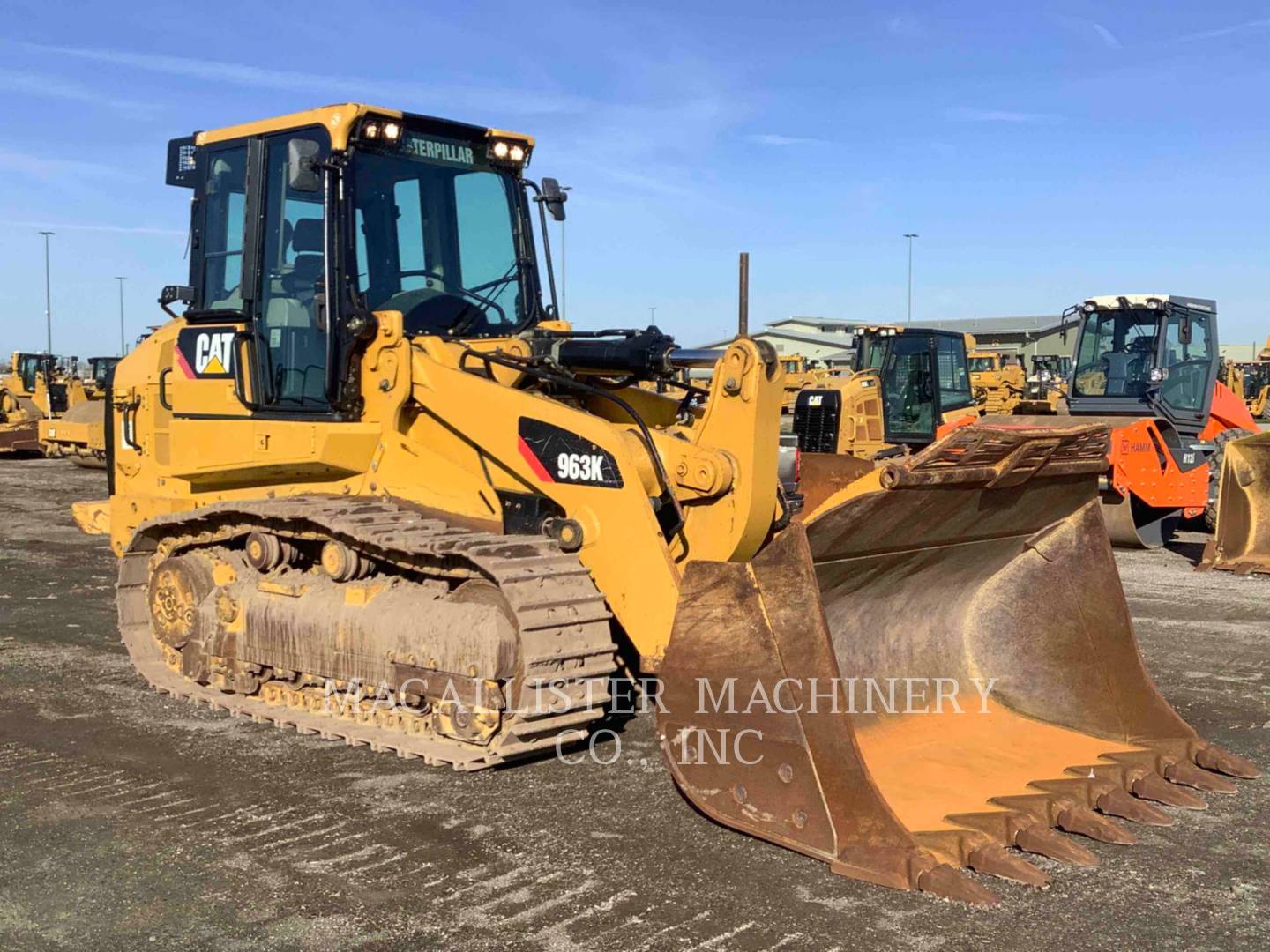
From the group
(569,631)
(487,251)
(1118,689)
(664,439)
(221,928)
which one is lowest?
(221,928)

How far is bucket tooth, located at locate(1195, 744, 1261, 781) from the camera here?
18.5 feet

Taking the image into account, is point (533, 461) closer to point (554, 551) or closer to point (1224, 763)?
point (554, 551)

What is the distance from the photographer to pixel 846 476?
6883mm

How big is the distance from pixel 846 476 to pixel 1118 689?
5.88ft

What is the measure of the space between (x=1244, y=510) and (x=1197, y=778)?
725 centimetres

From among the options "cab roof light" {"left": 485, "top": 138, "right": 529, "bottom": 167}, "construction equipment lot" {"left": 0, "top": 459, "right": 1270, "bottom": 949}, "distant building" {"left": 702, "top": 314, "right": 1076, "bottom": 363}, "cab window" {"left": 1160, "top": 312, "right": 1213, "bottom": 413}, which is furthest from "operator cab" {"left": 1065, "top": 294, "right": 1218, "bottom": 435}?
"distant building" {"left": 702, "top": 314, "right": 1076, "bottom": 363}

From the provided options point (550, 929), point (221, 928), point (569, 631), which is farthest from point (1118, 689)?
point (221, 928)

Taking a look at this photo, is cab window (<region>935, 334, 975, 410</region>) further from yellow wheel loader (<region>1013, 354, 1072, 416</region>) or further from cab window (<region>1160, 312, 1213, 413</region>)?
cab window (<region>1160, 312, 1213, 413</region>)

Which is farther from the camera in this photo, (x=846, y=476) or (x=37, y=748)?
(x=846, y=476)

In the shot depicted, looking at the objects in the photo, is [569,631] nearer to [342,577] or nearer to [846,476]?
[342,577]

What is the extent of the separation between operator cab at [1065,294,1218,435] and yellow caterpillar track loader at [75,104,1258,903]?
31.2ft

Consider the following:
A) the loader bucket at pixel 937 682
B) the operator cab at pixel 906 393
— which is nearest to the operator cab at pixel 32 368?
the operator cab at pixel 906 393

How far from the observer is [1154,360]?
14.9 m

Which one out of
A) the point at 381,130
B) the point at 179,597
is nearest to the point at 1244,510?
the point at 381,130
